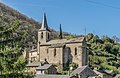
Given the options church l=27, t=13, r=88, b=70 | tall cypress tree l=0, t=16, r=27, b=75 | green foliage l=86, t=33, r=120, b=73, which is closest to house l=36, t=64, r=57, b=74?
church l=27, t=13, r=88, b=70

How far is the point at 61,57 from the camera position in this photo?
298 feet

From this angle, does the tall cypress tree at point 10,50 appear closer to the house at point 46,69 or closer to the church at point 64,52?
the house at point 46,69

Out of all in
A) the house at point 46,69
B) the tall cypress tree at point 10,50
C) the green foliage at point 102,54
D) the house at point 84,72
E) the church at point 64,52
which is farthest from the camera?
the green foliage at point 102,54

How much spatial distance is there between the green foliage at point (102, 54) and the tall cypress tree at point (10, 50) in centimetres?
7110

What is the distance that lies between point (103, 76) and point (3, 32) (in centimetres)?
6287

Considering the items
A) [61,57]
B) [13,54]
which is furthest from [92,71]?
[13,54]

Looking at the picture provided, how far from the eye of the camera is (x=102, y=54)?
118 meters

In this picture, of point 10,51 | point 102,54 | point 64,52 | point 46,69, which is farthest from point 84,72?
point 10,51

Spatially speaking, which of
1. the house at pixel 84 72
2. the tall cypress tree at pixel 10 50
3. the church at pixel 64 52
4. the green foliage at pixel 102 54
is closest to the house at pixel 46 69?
the church at pixel 64 52

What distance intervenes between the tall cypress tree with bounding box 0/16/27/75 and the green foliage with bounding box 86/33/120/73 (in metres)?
71.1

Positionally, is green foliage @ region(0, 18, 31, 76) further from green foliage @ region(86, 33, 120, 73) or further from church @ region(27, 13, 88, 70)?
green foliage @ region(86, 33, 120, 73)

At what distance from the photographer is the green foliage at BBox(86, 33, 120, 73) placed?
104 m

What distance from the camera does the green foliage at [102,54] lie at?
104125 mm

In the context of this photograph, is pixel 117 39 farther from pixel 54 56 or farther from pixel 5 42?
pixel 5 42
